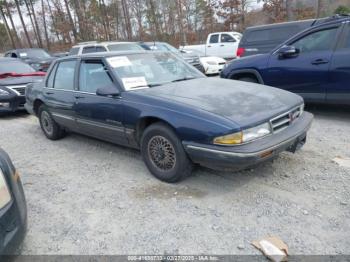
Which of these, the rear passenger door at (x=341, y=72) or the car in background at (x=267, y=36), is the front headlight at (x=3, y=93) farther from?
the rear passenger door at (x=341, y=72)

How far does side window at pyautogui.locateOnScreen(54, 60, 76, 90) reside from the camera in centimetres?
482

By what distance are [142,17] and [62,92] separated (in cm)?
3056

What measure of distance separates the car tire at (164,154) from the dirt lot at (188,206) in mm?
141

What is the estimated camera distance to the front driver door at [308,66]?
525 cm

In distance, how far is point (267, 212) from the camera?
9.61ft

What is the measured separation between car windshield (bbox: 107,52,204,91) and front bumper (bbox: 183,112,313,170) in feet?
4.00

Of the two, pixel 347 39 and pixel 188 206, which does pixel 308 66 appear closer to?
pixel 347 39

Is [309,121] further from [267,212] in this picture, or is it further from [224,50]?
[224,50]

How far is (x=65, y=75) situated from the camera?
16.5 feet

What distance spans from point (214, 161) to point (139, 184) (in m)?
1.07

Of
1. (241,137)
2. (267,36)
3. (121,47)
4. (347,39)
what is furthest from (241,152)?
(121,47)

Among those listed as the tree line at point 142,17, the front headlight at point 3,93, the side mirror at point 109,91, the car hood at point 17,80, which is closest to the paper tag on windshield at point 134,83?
the side mirror at point 109,91

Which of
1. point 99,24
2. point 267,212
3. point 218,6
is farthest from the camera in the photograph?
point 99,24

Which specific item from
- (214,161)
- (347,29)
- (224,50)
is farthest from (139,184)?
(224,50)
